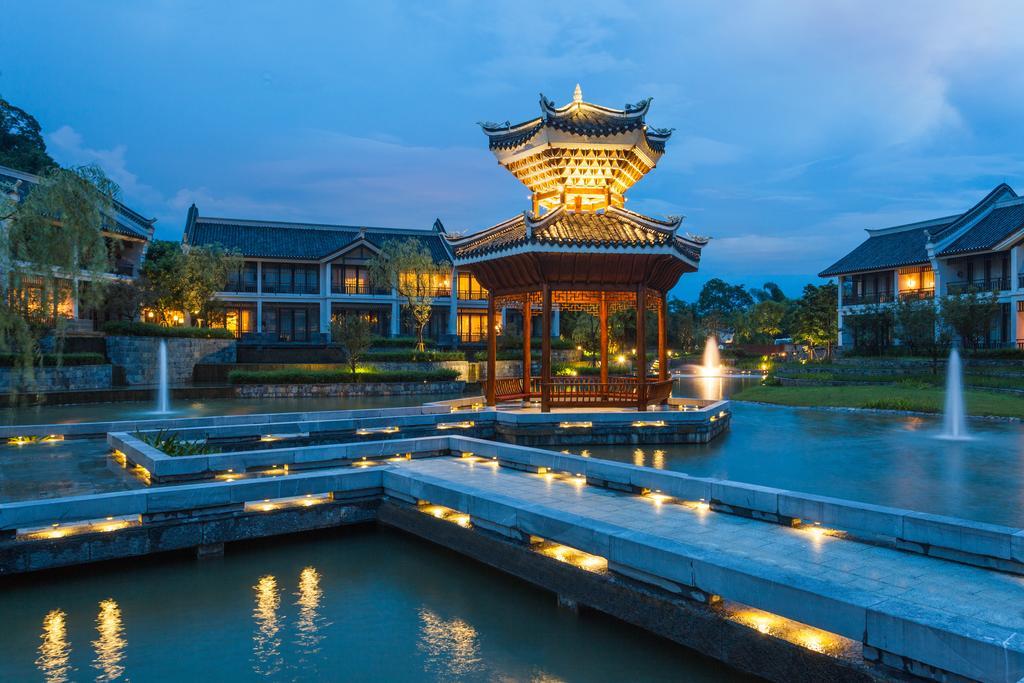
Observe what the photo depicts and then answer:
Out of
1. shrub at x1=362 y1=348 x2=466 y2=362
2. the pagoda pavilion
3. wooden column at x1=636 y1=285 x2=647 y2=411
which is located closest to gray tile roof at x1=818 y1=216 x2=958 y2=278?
shrub at x1=362 y1=348 x2=466 y2=362

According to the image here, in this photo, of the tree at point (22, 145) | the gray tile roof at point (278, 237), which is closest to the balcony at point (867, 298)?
the gray tile roof at point (278, 237)

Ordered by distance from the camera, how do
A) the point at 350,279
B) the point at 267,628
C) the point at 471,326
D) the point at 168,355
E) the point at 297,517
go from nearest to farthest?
the point at 267,628, the point at 297,517, the point at 168,355, the point at 350,279, the point at 471,326

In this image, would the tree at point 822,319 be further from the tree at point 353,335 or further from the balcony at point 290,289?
the balcony at point 290,289

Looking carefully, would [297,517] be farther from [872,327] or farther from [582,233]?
[872,327]

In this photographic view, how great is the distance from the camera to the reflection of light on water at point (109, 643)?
6.22 metres

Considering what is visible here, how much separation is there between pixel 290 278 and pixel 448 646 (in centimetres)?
4685

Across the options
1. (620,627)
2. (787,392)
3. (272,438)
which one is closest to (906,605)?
(620,627)

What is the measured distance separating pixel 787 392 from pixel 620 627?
2636 centimetres

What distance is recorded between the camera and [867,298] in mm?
46312

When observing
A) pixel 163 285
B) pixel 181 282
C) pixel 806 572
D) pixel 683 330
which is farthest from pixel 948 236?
pixel 163 285

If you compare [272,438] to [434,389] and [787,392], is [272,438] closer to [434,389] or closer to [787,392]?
[434,389]

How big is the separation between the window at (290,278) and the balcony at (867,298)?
3832 centimetres

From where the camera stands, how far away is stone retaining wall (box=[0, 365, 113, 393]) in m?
25.6

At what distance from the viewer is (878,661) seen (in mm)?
5160
